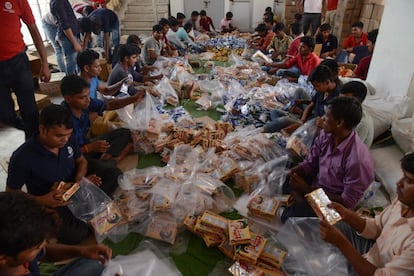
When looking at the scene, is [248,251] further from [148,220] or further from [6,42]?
[6,42]

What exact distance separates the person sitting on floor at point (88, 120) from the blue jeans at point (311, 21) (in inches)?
172

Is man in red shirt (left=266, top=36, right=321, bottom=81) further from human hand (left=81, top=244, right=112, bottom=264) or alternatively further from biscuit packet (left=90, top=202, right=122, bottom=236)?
human hand (left=81, top=244, right=112, bottom=264)

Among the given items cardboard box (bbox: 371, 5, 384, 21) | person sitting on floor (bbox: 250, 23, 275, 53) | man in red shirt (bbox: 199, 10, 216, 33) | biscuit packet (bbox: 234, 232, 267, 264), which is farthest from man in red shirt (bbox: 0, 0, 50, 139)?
man in red shirt (bbox: 199, 10, 216, 33)

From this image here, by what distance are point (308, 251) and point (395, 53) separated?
89.5 inches

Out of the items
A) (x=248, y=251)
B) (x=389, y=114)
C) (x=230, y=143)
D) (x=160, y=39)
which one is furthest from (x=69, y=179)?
(x=160, y=39)

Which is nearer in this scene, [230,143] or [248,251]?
[248,251]

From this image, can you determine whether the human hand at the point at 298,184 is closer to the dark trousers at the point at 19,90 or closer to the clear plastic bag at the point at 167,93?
the dark trousers at the point at 19,90

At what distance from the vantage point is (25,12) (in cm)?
216

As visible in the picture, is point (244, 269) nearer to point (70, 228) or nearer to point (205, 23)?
point (70, 228)

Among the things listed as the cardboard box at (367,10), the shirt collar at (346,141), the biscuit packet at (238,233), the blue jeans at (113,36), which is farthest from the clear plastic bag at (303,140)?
the cardboard box at (367,10)

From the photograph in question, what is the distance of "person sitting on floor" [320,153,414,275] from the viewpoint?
1025mm

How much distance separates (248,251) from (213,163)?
0.87 m

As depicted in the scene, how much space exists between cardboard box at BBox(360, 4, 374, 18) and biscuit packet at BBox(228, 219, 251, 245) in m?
5.37

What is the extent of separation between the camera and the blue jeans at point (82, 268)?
1.26 metres
